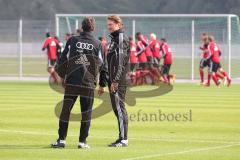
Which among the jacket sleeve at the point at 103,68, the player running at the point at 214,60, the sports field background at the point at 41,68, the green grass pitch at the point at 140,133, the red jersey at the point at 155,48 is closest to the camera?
the green grass pitch at the point at 140,133

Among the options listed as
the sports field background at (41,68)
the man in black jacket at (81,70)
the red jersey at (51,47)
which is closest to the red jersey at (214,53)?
the sports field background at (41,68)

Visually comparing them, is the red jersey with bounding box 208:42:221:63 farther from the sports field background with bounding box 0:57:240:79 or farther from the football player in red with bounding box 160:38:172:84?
the sports field background with bounding box 0:57:240:79

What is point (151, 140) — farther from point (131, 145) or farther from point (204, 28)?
point (204, 28)

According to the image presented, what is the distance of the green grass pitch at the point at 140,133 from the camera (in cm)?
1334

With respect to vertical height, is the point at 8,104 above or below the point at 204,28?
below

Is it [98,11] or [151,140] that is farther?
[98,11]

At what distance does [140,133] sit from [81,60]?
10.3ft

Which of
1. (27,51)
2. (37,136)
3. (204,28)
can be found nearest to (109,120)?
(37,136)

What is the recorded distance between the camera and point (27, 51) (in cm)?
6247

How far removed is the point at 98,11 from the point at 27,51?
1961cm

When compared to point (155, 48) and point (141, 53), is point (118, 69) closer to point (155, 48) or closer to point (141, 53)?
point (141, 53)

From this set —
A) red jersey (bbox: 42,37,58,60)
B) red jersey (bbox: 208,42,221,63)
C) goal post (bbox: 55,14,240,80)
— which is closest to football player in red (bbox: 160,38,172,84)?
red jersey (bbox: 208,42,221,63)

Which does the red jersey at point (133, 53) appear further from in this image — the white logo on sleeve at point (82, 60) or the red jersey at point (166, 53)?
the white logo on sleeve at point (82, 60)

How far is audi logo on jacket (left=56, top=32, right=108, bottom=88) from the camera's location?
46.0 ft
